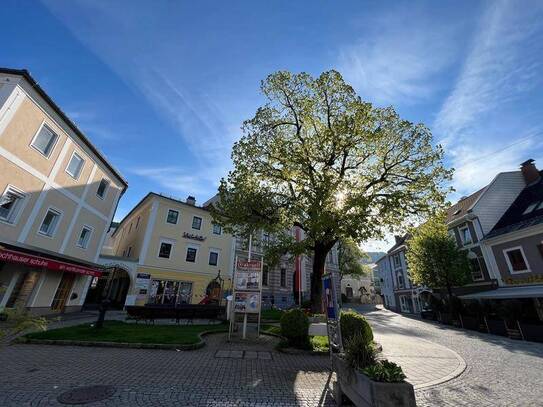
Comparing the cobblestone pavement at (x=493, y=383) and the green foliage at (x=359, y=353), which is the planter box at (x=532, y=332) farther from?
the green foliage at (x=359, y=353)

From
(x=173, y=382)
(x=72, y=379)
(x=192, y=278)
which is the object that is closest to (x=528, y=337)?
(x=173, y=382)

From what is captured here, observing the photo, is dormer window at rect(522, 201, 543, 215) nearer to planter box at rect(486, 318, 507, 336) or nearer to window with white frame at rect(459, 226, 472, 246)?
window with white frame at rect(459, 226, 472, 246)

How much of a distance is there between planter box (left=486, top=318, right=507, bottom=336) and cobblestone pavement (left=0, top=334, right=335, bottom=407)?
15.2m

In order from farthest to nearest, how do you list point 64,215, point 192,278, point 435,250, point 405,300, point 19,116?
point 405,300 → point 192,278 → point 435,250 → point 64,215 → point 19,116

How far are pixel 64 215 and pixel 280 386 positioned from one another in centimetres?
1834

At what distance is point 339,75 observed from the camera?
14.0 m

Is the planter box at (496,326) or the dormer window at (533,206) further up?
the dormer window at (533,206)

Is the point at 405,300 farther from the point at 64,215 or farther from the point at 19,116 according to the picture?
the point at 19,116

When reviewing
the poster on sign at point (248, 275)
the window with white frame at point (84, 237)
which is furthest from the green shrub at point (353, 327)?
the window with white frame at point (84, 237)

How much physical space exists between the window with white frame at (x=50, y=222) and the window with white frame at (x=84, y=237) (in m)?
2.48

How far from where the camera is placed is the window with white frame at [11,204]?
13422 mm

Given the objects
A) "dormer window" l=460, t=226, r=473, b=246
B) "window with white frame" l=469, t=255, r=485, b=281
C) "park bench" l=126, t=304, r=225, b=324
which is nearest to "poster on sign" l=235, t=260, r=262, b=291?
"park bench" l=126, t=304, r=225, b=324

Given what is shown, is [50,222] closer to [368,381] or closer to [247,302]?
[247,302]

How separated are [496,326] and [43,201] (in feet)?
98.7
